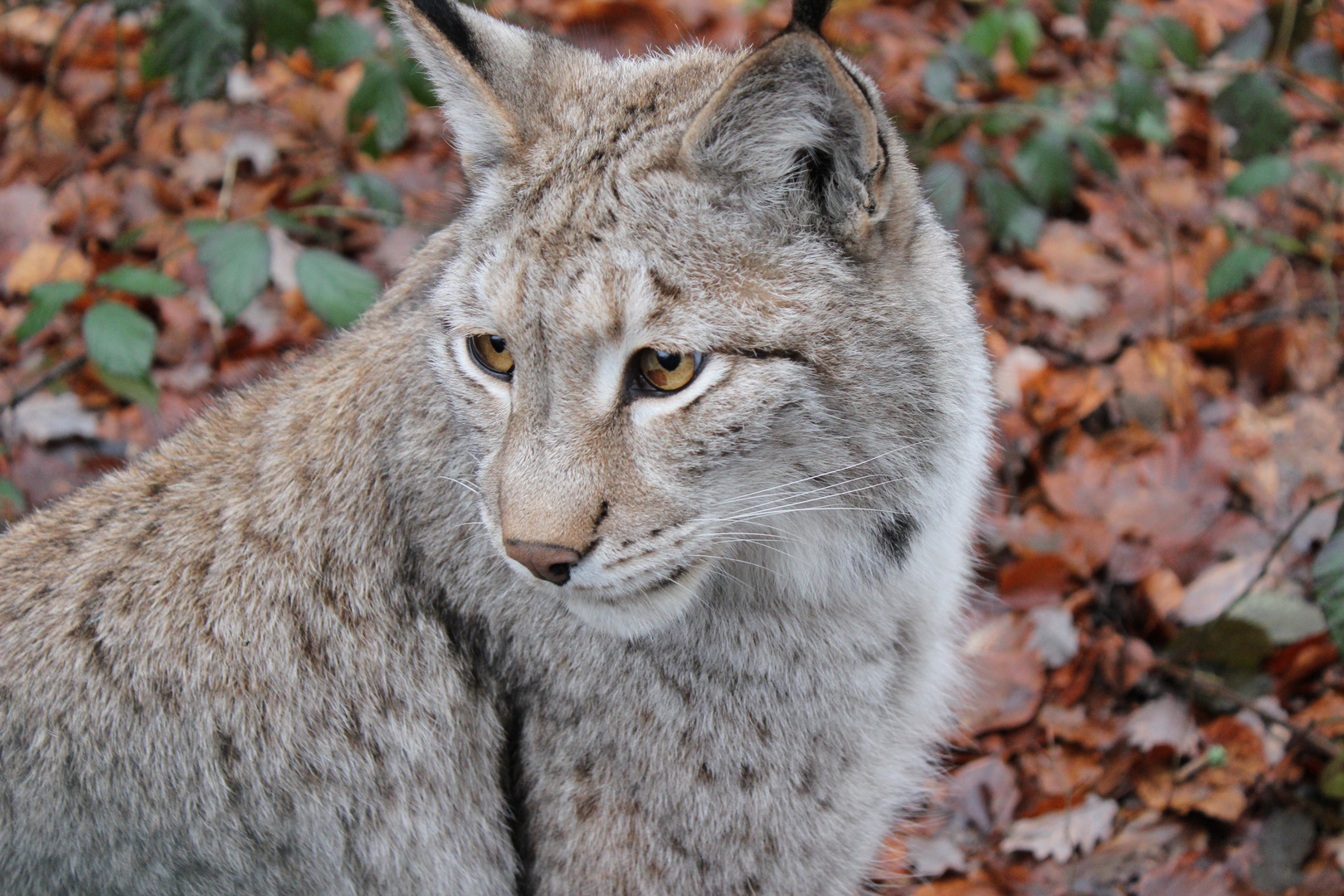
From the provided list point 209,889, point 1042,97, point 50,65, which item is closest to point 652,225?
point 209,889

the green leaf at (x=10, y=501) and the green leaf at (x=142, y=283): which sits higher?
the green leaf at (x=142, y=283)

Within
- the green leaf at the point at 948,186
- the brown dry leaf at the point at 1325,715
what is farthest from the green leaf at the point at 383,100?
the brown dry leaf at the point at 1325,715

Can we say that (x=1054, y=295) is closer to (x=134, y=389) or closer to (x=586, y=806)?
(x=586, y=806)

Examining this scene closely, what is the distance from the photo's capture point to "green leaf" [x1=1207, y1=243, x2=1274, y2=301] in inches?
197

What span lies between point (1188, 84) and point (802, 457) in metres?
6.10

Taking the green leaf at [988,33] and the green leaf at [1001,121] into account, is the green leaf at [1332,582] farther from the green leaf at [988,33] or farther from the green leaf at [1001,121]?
the green leaf at [988,33]

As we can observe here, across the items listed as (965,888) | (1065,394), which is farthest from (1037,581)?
(965,888)

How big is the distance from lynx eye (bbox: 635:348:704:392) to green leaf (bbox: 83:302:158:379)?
8.31ft

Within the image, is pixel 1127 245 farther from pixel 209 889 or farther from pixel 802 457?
pixel 209 889

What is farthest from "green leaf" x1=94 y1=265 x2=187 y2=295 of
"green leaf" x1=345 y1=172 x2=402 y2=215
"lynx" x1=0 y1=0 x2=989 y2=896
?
"lynx" x1=0 y1=0 x2=989 y2=896

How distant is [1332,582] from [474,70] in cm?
262

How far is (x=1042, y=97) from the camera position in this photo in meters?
6.03

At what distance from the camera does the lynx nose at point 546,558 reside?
2.31m

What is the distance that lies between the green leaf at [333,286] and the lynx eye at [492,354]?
171 centimetres
